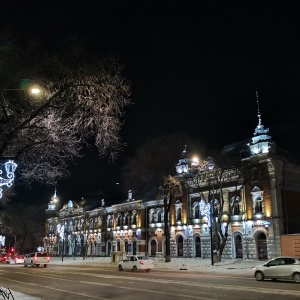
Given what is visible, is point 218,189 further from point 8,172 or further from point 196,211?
point 8,172

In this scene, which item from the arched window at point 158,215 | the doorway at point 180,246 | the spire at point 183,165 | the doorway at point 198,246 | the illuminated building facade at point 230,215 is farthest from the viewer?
the arched window at point 158,215

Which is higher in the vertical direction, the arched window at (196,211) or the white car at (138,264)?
the arched window at (196,211)

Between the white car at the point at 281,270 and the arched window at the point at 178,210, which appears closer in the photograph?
the white car at the point at 281,270

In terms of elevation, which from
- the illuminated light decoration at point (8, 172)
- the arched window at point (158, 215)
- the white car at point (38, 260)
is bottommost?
the white car at point (38, 260)

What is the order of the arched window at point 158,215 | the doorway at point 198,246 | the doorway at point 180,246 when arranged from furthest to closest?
the arched window at point 158,215 < the doorway at point 180,246 < the doorway at point 198,246

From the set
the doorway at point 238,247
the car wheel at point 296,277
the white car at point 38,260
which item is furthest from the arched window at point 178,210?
the car wheel at point 296,277

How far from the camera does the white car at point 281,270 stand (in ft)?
68.7

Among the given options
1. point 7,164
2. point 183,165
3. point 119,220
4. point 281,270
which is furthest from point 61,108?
point 119,220

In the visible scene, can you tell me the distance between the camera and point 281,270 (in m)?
21.5

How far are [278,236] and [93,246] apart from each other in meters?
45.0

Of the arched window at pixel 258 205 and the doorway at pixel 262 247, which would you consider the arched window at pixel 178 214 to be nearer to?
the arched window at pixel 258 205

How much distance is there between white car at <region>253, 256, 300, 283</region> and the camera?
20.9 m

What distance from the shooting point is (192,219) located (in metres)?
55.7

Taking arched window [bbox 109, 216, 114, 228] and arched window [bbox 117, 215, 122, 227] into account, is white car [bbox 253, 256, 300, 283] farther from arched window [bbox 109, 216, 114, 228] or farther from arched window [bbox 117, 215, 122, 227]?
arched window [bbox 109, 216, 114, 228]
